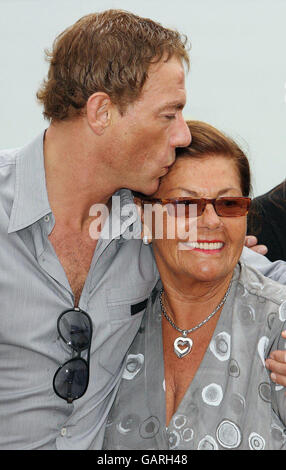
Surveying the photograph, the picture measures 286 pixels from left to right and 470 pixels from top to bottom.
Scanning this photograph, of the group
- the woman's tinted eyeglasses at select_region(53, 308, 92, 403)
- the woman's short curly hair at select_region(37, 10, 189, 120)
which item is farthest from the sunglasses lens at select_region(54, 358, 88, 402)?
the woman's short curly hair at select_region(37, 10, 189, 120)

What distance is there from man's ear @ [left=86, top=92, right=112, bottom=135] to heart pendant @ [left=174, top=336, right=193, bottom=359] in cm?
74

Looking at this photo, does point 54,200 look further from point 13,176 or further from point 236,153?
point 236,153

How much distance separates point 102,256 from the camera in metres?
2.04

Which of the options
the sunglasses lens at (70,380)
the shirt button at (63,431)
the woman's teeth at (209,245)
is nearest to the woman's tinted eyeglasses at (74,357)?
the sunglasses lens at (70,380)

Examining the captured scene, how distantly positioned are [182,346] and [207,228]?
402mm

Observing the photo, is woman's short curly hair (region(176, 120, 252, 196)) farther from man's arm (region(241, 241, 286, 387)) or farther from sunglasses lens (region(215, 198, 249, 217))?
man's arm (region(241, 241, 286, 387))

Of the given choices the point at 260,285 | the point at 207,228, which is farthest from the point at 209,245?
the point at 260,285

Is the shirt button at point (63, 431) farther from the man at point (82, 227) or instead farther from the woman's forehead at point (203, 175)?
the woman's forehead at point (203, 175)

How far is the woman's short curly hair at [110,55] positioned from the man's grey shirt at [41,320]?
0.86 ft

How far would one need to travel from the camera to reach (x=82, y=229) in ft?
6.93

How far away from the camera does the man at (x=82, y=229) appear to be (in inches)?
74.3

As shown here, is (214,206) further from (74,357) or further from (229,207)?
(74,357)

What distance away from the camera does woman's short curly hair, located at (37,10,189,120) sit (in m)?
2.02
